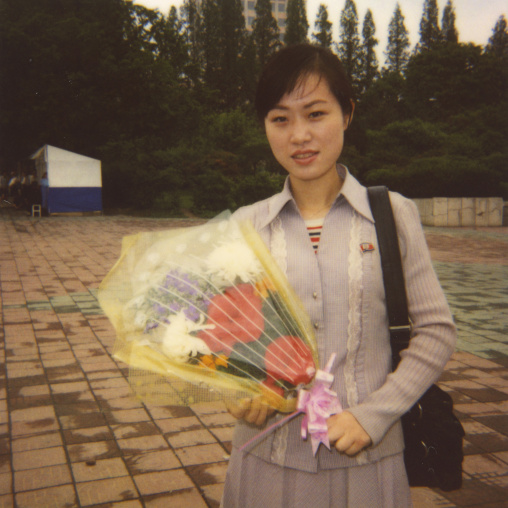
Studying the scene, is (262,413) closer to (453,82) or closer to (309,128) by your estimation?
(309,128)

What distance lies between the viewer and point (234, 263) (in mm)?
1389

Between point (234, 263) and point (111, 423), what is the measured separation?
259cm

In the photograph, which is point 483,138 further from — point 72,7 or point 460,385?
point 460,385

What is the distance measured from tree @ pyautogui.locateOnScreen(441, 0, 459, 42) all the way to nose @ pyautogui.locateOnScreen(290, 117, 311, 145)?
186ft

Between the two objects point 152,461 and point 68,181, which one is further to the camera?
point 68,181

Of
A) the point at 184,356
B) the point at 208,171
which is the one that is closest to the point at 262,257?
the point at 184,356

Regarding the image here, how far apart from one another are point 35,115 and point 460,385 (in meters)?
23.4

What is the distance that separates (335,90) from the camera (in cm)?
155

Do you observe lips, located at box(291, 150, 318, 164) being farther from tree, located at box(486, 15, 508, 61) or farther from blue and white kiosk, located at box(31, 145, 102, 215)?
tree, located at box(486, 15, 508, 61)

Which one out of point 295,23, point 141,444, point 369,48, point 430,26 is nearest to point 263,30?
point 295,23

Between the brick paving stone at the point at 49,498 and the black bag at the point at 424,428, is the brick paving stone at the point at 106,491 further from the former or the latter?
the black bag at the point at 424,428

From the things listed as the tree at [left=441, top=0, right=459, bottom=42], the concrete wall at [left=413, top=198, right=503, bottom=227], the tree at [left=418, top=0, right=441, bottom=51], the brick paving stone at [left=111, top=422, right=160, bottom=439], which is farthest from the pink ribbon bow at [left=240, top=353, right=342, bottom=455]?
the tree at [left=441, top=0, right=459, bottom=42]

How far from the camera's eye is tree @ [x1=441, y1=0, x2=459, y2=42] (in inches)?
2052

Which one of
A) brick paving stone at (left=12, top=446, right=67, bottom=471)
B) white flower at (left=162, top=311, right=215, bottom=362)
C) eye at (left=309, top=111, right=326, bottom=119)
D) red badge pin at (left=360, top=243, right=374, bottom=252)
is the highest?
eye at (left=309, top=111, right=326, bottom=119)
